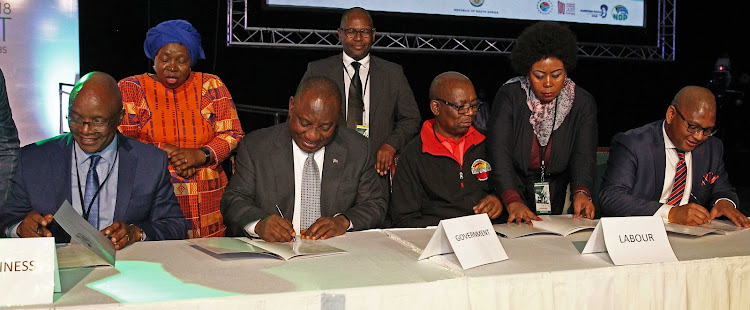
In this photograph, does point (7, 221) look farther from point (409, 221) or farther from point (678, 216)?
point (678, 216)

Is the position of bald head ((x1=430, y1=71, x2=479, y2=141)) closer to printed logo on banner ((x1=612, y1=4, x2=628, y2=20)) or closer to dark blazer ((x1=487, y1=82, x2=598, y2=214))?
dark blazer ((x1=487, y1=82, x2=598, y2=214))

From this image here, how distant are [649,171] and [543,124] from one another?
0.51m

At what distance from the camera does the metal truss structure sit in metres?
5.87

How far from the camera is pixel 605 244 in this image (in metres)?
2.08

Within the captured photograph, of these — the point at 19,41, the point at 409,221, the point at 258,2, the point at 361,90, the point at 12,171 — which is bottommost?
the point at 409,221

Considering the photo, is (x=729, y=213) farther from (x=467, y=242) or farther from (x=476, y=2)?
(x=476, y=2)

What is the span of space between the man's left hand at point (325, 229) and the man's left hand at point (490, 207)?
25.5 inches

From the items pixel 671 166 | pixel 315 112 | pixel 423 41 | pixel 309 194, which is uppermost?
pixel 423 41

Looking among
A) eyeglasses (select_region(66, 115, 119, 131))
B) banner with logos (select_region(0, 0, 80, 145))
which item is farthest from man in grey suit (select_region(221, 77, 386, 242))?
banner with logos (select_region(0, 0, 80, 145))

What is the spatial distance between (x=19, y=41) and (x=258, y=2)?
1.93m

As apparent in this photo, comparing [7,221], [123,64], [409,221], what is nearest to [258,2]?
[123,64]

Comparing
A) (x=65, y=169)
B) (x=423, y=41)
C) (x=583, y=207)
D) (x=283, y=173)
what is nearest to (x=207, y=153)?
(x=283, y=173)

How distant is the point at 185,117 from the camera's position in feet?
10.5

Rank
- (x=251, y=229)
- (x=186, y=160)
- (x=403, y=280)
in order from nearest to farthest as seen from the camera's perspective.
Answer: (x=403, y=280)
(x=251, y=229)
(x=186, y=160)
